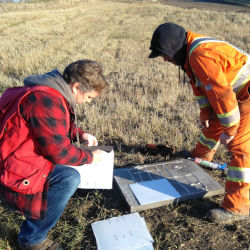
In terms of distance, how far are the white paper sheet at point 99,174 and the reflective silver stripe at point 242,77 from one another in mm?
1484

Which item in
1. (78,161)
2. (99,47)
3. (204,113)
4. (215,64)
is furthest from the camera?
(99,47)

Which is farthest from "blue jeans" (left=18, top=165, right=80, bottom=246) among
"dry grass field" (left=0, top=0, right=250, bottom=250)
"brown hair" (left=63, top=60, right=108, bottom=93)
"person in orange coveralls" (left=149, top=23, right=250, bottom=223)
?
"person in orange coveralls" (left=149, top=23, right=250, bottom=223)

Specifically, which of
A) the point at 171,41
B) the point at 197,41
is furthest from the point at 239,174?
the point at 171,41

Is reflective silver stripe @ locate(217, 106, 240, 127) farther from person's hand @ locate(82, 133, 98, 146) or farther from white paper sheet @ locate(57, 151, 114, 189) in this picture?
person's hand @ locate(82, 133, 98, 146)

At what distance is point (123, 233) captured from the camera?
2596mm

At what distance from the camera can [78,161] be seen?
213cm

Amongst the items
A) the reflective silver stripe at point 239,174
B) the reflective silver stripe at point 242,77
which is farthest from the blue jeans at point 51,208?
the reflective silver stripe at point 242,77

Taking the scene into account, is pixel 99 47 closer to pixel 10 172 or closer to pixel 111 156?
pixel 111 156

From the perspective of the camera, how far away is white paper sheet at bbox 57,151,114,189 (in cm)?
270

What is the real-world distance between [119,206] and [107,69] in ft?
19.9

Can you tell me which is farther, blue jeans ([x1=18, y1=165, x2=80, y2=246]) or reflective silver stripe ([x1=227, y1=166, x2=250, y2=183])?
reflective silver stripe ([x1=227, y1=166, x2=250, y2=183])

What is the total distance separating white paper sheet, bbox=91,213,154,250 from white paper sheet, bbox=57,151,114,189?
378mm

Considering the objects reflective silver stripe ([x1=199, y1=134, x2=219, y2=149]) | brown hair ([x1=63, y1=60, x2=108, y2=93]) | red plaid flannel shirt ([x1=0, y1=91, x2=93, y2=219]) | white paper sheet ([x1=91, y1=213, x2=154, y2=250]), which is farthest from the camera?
reflective silver stripe ([x1=199, y1=134, x2=219, y2=149])

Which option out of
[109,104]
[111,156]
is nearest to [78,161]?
[111,156]
